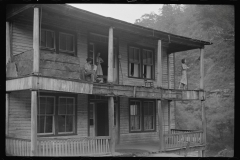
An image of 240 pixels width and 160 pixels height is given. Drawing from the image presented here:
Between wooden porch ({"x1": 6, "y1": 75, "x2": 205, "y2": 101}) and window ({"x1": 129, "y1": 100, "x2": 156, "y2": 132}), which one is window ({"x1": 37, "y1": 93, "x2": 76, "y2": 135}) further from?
window ({"x1": 129, "y1": 100, "x2": 156, "y2": 132})

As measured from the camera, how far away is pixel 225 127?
3784 centimetres

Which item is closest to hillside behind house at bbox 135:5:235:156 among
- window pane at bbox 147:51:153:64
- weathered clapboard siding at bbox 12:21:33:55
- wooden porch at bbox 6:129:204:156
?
window pane at bbox 147:51:153:64

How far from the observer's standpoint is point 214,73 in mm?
45938

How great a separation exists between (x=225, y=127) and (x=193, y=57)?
59.5ft

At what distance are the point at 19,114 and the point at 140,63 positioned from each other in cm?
945

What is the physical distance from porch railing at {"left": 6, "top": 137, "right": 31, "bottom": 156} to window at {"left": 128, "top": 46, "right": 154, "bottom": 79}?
9.47 meters

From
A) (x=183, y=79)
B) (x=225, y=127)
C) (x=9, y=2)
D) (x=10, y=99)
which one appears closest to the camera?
(x=9, y=2)

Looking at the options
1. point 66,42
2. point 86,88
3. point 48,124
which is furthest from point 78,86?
point 66,42

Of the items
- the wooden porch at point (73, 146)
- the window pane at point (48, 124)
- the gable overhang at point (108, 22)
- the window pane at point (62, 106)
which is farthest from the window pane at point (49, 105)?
the gable overhang at point (108, 22)

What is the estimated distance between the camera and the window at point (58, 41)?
1579 cm

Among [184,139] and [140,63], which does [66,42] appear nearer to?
[140,63]

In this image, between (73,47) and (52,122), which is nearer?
(52,122)

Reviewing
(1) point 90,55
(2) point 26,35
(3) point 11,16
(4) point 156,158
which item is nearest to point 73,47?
(1) point 90,55
